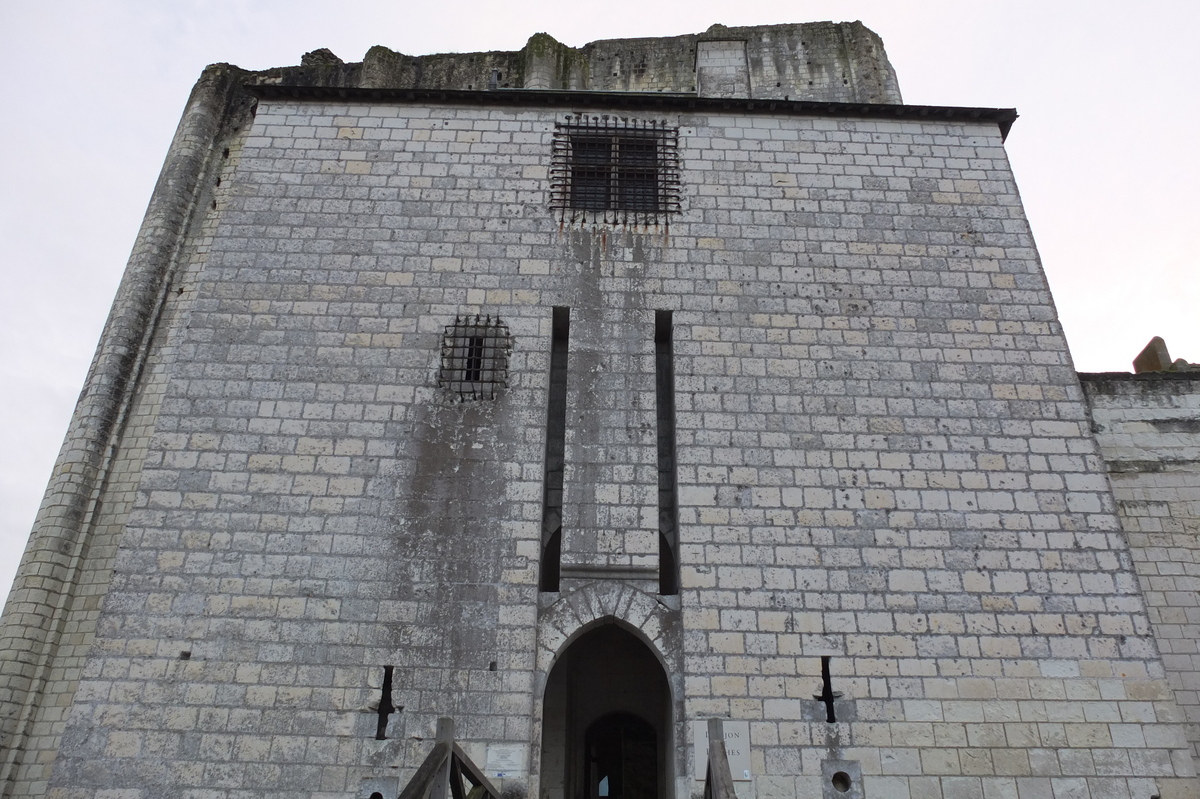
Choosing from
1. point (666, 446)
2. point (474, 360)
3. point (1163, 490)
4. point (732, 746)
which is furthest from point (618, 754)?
point (1163, 490)

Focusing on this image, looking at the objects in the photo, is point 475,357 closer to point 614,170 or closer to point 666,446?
point 666,446

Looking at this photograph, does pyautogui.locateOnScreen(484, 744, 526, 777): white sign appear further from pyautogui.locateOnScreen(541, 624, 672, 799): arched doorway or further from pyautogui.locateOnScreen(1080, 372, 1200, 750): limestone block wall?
pyautogui.locateOnScreen(1080, 372, 1200, 750): limestone block wall

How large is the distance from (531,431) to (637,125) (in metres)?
4.10

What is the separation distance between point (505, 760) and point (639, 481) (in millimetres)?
2653

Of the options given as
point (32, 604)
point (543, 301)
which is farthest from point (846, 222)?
point (32, 604)

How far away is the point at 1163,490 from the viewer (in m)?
8.94

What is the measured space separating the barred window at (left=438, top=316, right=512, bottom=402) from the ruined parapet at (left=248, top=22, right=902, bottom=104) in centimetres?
568

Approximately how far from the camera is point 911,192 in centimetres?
908

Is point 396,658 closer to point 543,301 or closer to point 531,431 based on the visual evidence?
point 531,431

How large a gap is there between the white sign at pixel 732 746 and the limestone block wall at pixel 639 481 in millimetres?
89

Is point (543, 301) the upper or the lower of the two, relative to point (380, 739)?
upper

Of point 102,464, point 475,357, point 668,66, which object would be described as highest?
point 668,66

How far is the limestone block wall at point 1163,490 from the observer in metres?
8.16

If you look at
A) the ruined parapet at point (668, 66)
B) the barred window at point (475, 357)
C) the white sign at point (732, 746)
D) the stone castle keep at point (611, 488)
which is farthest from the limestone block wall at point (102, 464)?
the white sign at point (732, 746)
